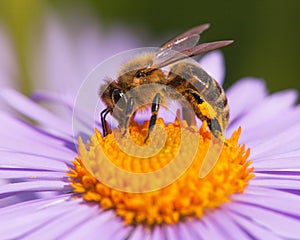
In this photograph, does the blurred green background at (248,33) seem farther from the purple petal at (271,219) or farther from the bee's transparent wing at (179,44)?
the purple petal at (271,219)

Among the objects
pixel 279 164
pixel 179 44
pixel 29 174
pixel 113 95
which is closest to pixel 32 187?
pixel 29 174

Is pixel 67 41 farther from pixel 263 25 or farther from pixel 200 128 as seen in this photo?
pixel 200 128

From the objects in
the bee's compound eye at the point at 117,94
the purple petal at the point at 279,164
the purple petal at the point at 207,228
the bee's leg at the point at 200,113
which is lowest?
the purple petal at the point at 207,228

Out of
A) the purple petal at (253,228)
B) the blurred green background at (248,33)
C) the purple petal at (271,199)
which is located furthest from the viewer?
the blurred green background at (248,33)

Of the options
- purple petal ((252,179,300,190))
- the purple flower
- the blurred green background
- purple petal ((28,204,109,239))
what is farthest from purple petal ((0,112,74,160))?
the blurred green background

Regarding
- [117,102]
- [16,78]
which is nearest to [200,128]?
[117,102]

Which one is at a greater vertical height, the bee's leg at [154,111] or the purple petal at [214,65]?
the purple petal at [214,65]

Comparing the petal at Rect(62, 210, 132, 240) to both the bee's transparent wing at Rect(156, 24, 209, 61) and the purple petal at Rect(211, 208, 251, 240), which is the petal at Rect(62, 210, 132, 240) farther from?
the bee's transparent wing at Rect(156, 24, 209, 61)

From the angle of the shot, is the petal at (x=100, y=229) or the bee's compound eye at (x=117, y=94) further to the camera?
the bee's compound eye at (x=117, y=94)

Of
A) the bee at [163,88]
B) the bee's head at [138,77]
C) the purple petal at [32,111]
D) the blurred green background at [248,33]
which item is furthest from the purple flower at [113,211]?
the blurred green background at [248,33]
